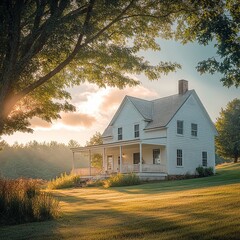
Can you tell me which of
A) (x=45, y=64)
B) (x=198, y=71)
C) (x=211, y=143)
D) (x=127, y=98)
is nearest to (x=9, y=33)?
(x=45, y=64)

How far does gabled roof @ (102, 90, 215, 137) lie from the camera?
35.3 m

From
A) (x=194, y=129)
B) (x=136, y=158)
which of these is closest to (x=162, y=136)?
(x=194, y=129)

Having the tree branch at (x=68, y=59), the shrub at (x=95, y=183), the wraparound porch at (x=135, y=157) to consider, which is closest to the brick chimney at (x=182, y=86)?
the wraparound porch at (x=135, y=157)

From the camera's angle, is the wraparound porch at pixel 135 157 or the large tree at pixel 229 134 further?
the large tree at pixel 229 134

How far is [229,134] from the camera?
51906 millimetres

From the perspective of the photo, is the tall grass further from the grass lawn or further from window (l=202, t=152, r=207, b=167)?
window (l=202, t=152, r=207, b=167)

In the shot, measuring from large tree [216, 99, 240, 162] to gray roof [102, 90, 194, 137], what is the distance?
664 inches

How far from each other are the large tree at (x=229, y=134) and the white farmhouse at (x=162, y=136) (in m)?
13.1

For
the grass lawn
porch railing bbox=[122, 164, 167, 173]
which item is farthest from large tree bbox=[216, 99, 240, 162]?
the grass lawn

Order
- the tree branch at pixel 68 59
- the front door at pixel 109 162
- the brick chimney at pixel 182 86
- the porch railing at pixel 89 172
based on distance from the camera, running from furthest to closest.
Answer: the front door at pixel 109 162, the brick chimney at pixel 182 86, the porch railing at pixel 89 172, the tree branch at pixel 68 59

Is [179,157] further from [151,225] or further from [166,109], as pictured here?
[151,225]

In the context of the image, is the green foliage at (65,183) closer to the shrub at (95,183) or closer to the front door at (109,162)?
the shrub at (95,183)

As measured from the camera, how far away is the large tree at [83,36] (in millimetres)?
11992

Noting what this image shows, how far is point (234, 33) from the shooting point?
34.3 ft
